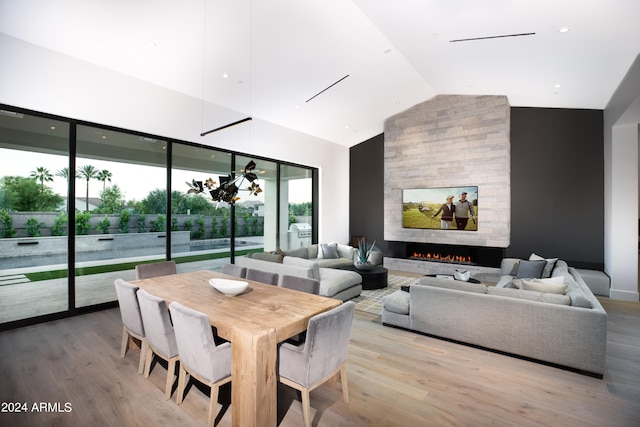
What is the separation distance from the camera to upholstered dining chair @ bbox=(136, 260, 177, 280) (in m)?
3.71

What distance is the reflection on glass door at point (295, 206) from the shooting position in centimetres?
759

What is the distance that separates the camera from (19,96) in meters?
3.62

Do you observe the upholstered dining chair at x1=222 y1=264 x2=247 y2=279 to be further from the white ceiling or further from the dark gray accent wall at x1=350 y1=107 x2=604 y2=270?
the dark gray accent wall at x1=350 y1=107 x2=604 y2=270

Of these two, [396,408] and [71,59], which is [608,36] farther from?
[71,59]

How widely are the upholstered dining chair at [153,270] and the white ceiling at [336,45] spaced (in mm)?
2930

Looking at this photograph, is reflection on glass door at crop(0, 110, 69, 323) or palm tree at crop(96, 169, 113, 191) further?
palm tree at crop(96, 169, 113, 191)

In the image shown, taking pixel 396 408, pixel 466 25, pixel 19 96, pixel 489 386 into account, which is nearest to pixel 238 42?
pixel 19 96

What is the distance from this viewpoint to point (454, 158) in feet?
23.3

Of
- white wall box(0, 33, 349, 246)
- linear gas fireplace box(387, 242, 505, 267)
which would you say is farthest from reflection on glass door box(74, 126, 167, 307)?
linear gas fireplace box(387, 242, 505, 267)

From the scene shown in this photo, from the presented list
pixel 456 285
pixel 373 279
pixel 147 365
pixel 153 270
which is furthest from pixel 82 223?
pixel 456 285

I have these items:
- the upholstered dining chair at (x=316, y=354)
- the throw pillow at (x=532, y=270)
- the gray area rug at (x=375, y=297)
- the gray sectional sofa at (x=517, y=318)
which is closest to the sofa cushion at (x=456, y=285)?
the gray sectional sofa at (x=517, y=318)

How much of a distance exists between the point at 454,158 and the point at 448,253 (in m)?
2.36

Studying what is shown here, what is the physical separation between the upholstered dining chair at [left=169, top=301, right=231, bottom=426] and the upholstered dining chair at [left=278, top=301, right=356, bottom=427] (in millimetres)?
410

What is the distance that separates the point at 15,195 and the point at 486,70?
24.5ft
